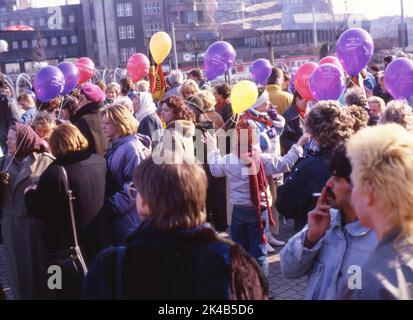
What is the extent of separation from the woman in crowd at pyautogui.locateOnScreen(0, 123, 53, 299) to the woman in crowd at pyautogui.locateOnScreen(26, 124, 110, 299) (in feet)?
0.49

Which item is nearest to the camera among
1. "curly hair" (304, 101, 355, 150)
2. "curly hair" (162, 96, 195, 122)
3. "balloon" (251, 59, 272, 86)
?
"curly hair" (304, 101, 355, 150)

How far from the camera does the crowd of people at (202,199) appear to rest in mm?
1897

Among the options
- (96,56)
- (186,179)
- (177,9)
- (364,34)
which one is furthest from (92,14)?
(186,179)

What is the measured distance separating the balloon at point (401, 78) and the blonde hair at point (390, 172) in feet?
15.5

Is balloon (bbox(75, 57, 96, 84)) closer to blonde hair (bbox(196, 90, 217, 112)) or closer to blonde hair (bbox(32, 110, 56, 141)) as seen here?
blonde hair (bbox(196, 90, 217, 112))

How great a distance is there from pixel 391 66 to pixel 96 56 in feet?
216

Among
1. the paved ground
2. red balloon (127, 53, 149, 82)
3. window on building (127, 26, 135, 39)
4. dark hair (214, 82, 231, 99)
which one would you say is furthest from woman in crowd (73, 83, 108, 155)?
window on building (127, 26, 135, 39)

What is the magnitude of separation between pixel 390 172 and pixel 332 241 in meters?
0.60

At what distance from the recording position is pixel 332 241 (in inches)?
92.4

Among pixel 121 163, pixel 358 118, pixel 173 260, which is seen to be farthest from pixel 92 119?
pixel 173 260

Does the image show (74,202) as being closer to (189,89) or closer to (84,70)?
(189,89)

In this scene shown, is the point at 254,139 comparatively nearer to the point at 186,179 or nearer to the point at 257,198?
the point at 257,198

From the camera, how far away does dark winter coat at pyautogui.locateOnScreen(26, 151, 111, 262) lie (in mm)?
3555

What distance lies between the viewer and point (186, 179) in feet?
6.84
